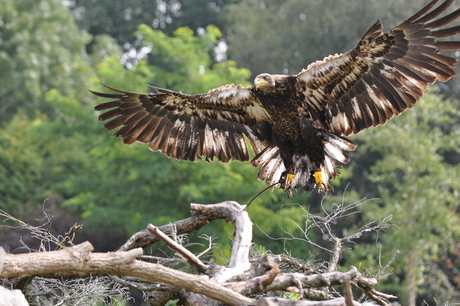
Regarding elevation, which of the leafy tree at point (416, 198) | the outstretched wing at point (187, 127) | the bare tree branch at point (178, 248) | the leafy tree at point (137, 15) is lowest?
the bare tree branch at point (178, 248)

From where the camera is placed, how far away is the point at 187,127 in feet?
20.1

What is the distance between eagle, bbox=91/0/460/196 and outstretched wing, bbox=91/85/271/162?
0.03 ft

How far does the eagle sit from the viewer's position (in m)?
5.04

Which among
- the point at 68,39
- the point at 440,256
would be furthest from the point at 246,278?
the point at 68,39

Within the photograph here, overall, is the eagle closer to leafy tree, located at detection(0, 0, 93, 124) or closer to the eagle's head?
the eagle's head

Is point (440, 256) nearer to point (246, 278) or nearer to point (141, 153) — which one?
point (141, 153)

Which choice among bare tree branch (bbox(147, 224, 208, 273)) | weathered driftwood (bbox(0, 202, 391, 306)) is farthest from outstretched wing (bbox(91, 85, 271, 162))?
bare tree branch (bbox(147, 224, 208, 273))

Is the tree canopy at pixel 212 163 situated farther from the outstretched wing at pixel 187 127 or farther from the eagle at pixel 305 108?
the eagle at pixel 305 108

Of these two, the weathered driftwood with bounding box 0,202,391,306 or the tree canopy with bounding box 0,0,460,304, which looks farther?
the tree canopy with bounding box 0,0,460,304

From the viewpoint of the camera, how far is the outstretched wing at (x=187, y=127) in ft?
19.8

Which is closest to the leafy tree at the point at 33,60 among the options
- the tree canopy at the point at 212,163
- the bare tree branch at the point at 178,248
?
the tree canopy at the point at 212,163

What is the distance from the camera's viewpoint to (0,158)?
1755cm

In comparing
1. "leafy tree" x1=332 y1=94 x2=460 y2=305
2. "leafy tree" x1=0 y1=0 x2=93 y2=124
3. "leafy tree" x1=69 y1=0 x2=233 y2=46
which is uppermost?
"leafy tree" x1=69 y1=0 x2=233 y2=46

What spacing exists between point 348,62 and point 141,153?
9839 mm
